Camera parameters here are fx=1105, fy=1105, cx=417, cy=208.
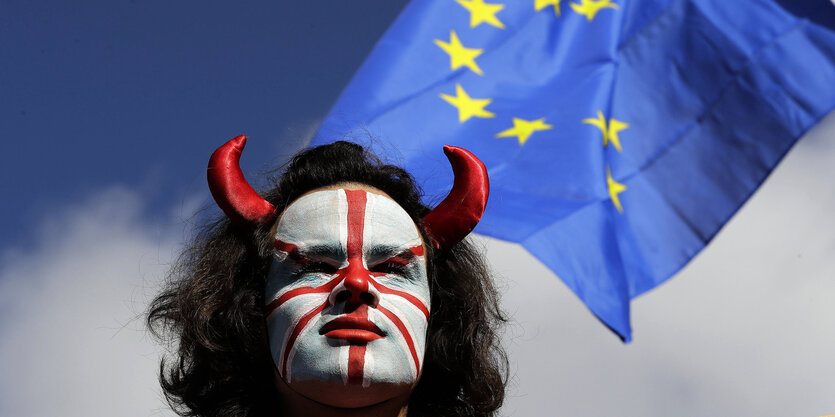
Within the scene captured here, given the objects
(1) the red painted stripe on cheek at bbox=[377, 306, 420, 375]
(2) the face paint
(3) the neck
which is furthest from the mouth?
(3) the neck

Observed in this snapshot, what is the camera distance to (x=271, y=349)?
421cm

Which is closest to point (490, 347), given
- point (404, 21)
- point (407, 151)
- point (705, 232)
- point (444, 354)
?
point (444, 354)

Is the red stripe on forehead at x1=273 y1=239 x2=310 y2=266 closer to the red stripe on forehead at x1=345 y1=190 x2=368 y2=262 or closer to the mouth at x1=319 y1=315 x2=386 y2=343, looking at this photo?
the red stripe on forehead at x1=345 y1=190 x2=368 y2=262

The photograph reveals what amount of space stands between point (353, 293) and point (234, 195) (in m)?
0.80

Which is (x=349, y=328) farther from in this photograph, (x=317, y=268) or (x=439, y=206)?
(x=439, y=206)

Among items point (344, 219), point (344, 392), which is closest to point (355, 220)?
point (344, 219)

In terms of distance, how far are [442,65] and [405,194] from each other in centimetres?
Result: 327

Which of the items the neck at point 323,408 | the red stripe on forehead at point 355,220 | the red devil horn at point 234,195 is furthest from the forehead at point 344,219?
the neck at point 323,408

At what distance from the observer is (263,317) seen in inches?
170

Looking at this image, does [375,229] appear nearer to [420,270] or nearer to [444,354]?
[420,270]

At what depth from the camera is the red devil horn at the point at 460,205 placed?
4.63 m

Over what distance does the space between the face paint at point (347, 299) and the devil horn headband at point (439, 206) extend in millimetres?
172

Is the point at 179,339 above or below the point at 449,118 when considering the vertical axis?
below

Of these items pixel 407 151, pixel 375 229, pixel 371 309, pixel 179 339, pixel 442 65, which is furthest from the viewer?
pixel 442 65
